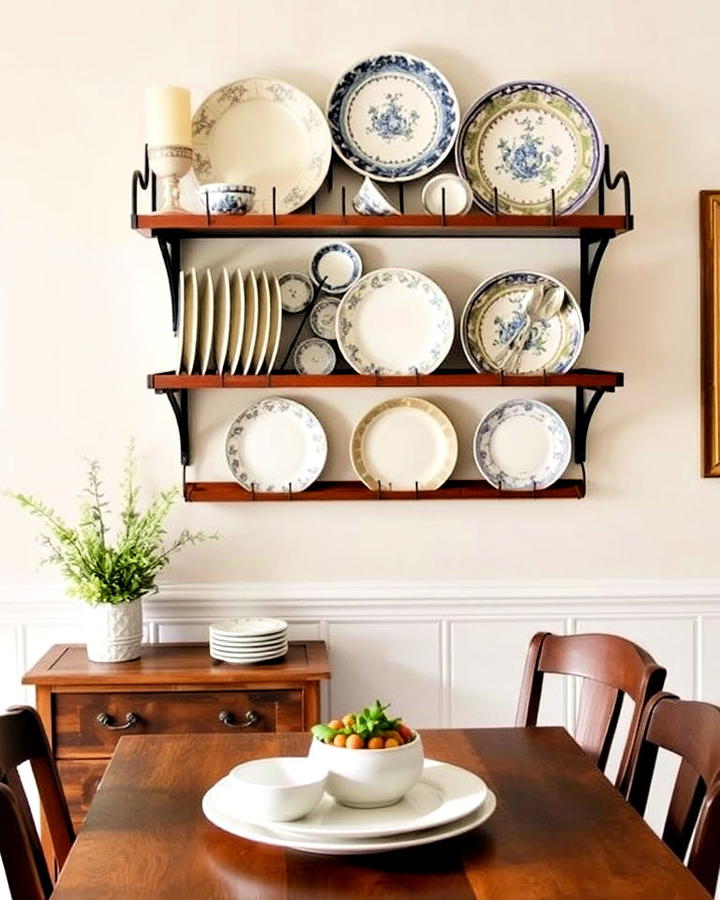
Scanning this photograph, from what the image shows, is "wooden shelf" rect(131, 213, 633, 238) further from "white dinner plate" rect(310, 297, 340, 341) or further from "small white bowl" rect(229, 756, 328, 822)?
"small white bowl" rect(229, 756, 328, 822)

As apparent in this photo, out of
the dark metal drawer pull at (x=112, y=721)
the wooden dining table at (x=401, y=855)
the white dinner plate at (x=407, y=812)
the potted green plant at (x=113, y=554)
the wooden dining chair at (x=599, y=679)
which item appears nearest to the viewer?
the wooden dining table at (x=401, y=855)

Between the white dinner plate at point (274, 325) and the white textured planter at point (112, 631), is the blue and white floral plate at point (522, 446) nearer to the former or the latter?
the white dinner plate at point (274, 325)

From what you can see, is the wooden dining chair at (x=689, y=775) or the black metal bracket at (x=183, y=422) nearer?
the wooden dining chair at (x=689, y=775)

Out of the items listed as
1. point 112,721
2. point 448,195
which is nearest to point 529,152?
point 448,195

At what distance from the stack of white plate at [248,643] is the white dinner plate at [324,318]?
70 cm

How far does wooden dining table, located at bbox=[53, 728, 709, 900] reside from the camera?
5.41ft

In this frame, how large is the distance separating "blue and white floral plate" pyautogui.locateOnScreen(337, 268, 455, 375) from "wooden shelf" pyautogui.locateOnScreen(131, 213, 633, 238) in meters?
0.13

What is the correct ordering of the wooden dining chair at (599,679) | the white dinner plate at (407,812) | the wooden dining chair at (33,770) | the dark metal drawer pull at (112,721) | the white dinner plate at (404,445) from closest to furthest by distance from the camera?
the white dinner plate at (407,812) < the wooden dining chair at (33,770) < the wooden dining chair at (599,679) < the dark metal drawer pull at (112,721) < the white dinner plate at (404,445)

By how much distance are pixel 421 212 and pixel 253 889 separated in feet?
6.37

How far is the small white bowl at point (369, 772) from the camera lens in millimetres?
1833

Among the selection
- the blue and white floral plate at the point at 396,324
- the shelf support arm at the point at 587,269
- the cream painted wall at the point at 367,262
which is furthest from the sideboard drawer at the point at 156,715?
the shelf support arm at the point at 587,269

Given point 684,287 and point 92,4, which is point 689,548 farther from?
point 92,4

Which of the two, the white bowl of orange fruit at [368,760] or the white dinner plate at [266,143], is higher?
the white dinner plate at [266,143]

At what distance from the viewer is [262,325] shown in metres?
3.10
